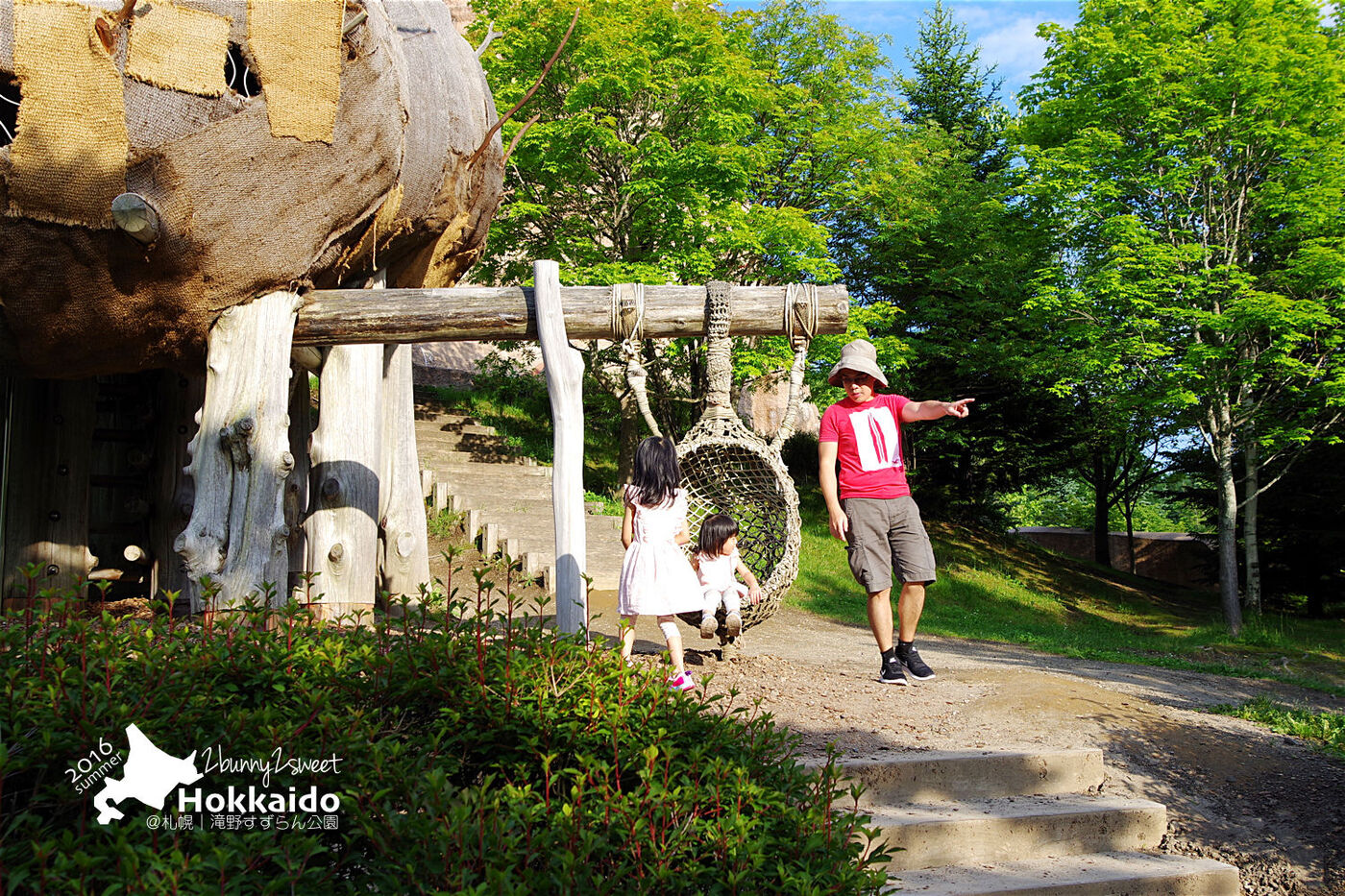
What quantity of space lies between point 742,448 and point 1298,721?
13.0ft

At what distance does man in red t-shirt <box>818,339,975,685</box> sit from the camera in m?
6.02

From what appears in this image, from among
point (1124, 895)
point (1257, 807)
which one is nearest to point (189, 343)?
point (1124, 895)

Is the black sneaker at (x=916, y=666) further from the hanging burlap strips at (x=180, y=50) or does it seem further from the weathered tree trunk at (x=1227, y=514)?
the weathered tree trunk at (x=1227, y=514)

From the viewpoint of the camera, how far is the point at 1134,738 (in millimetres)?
5289

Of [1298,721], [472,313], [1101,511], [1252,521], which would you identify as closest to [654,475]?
[472,313]

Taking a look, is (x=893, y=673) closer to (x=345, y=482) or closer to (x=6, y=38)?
(x=345, y=482)

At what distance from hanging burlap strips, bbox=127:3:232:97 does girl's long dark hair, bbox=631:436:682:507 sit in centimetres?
313

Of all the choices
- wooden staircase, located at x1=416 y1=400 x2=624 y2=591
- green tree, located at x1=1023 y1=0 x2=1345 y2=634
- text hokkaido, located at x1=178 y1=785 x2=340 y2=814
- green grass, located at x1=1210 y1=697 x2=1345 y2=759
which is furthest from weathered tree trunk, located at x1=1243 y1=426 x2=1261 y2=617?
text hokkaido, located at x1=178 y1=785 x2=340 y2=814

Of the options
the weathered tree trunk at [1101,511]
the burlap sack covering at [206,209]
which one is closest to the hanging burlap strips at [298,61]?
the burlap sack covering at [206,209]

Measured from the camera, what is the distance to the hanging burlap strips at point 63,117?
15.7 ft

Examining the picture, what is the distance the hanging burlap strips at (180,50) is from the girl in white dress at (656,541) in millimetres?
3145

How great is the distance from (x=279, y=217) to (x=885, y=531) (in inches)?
162

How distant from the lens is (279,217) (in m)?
5.48

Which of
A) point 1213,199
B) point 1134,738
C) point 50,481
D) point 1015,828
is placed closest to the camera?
point 1015,828
